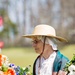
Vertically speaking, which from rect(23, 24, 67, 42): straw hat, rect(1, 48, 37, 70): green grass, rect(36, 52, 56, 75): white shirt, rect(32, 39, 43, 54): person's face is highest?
rect(23, 24, 67, 42): straw hat

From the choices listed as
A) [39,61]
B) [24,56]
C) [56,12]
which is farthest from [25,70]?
[56,12]

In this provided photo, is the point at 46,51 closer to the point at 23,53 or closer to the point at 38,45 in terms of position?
the point at 38,45

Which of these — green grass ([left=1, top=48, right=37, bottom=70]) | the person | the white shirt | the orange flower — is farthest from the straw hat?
green grass ([left=1, top=48, right=37, bottom=70])

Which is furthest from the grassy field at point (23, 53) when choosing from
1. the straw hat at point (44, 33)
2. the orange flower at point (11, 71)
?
the orange flower at point (11, 71)

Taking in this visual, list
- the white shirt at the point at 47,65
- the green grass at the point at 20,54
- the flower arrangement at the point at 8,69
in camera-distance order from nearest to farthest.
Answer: the flower arrangement at the point at 8,69 → the white shirt at the point at 47,65 → the green grass at the point at 20,54

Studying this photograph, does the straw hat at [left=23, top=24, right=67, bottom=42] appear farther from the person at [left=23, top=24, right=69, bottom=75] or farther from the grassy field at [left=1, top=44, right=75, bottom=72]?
the grassy field at [left=1, top=44, right=75, bottom=72]

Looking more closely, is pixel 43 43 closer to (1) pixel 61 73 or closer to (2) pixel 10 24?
(1) pixel 61 73

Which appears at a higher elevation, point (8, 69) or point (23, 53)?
point (8, 69)

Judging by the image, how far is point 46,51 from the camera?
6.97ft

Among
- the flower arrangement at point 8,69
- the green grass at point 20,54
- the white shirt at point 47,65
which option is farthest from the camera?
the green grass at point 20,54

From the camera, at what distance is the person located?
2.08 meters

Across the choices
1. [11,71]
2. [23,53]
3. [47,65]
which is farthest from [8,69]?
[23,53]

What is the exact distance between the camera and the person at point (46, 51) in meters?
2.08

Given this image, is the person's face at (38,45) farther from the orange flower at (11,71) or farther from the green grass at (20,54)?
the green grass at (20,54)
